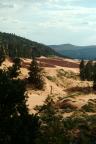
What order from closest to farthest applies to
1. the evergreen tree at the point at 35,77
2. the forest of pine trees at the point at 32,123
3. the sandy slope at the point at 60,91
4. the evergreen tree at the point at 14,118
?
the evergreen tree at the point at 14,118
the forest of pine trees at the point at 32,123
the sandy slope at the point at 60,91
the evergreen tree at the point at 35,77

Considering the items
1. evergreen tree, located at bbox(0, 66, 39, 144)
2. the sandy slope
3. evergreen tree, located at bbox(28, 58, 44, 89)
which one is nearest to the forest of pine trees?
evergreen tree, located at bbox(0, 66, 39, 144)

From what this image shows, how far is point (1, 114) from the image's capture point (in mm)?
35062

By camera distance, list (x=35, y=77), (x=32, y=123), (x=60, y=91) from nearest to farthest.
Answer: (x=32, y=123), (x=35, y=77), (x=60, y=91)

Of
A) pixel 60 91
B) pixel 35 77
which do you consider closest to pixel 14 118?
pixel 35 77

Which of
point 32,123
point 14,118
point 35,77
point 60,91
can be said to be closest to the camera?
point 14,118

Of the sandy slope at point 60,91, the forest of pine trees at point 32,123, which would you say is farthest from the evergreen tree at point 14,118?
the sandy slope at point 60,91

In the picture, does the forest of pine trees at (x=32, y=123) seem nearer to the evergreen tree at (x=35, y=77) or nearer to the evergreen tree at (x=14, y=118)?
Answer: the evergreen tree at (x=14, y=118)

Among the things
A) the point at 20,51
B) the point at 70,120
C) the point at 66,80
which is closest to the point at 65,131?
Answer: the point at 70,120

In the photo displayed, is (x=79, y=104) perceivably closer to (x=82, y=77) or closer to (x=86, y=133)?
(x=86, y=133)

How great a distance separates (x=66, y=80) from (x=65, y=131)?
58.9m

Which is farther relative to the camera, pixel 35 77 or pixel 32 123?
pixel 35 77

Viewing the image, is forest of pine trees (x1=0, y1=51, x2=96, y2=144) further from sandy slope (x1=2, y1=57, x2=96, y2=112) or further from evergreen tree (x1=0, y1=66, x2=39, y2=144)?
sandy slope (x1=2, y1=57, x2=96, y2=112)

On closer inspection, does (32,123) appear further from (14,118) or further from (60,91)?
(60,91)

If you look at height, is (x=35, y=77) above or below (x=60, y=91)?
above
